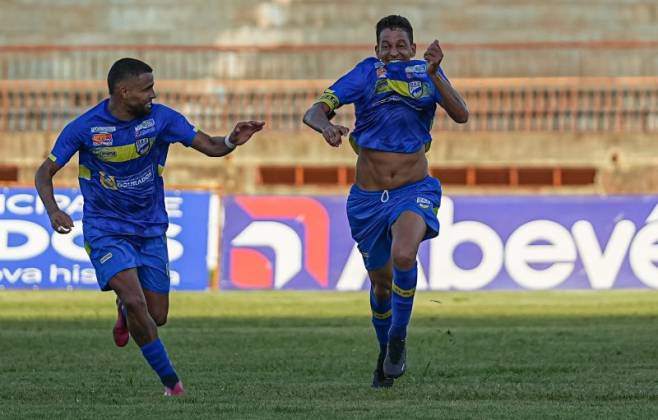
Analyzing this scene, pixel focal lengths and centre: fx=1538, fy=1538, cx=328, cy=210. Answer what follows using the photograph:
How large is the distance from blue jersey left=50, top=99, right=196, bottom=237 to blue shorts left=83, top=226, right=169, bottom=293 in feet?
0.18

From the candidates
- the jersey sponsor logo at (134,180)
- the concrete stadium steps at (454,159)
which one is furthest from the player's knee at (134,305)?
the concrete stadium steps at (454,159)

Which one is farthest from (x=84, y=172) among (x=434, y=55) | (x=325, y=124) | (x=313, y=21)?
(x=313, y=21)

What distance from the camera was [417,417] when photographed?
7.75 meters

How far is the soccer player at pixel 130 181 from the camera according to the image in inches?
Answer: 358

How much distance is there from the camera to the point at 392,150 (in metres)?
9.70

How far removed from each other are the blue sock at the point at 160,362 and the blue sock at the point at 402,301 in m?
1.40

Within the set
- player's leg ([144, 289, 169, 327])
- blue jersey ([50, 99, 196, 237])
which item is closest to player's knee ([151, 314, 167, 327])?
player's leg ([144, 289, 169, 327])

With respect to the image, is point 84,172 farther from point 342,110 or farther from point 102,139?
point 342,110

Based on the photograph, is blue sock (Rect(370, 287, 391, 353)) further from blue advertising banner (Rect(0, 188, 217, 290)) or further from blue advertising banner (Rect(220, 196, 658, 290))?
blue advertising banner (Rect(0, 188, 217, 290))

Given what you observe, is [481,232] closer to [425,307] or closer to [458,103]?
[425,307]

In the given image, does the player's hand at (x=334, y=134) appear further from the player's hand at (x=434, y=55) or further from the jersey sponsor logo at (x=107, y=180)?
the jersey sponsor logo at (x=107, y=180)

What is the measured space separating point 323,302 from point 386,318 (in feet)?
35.3

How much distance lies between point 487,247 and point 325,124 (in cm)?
1351

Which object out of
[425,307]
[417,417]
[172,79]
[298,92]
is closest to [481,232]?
[425,307]
